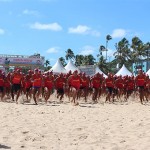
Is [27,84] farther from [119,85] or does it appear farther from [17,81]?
[119,85]

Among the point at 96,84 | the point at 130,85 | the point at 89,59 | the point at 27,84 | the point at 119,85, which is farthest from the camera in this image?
the point at 89,59

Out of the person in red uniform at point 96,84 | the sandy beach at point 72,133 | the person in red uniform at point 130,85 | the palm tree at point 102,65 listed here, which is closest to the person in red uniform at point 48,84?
the person in red uniform at point 96,84

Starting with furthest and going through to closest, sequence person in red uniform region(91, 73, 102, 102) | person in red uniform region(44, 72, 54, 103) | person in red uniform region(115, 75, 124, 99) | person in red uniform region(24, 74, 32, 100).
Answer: person in red uniform region(115, 75, 124, 99) → person in red uniform region(91, 73, 102, 102) → person in red uniform region(44, 72, 54, 103) → person in red uniform region(24, 74, 32, 100)

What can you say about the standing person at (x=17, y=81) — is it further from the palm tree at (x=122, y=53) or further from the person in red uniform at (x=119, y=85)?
the palm tree at (x=122, y=53)

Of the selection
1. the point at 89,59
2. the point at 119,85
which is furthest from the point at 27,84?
the point at 89,59

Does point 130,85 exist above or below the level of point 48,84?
above

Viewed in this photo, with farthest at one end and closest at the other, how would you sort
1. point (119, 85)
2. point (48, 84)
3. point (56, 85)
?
point (119, 85) < point (56, 85) < point (48, 84)

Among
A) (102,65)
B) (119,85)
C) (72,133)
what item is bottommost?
(72,133)

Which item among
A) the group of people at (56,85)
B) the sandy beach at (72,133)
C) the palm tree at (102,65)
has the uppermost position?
the palm tree at (102,65)

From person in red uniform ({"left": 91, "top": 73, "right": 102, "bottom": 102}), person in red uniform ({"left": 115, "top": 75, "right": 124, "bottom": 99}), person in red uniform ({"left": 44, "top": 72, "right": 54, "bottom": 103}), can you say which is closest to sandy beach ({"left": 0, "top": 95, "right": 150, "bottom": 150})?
person in red uniform ({"left": 44, "top": 72, "right": 54, "bottom": 103})

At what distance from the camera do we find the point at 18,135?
786 cm

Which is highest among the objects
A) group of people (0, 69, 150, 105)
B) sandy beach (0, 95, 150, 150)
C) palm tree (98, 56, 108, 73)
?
palm tree (98, 56, 108, 73)

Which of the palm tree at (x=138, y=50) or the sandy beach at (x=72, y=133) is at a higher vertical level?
the palm tree at (x=138, y=50)

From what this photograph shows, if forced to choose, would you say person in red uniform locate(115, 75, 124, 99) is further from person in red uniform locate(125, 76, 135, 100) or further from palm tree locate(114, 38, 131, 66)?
palm tree locate(114, 38, 131, 66)
